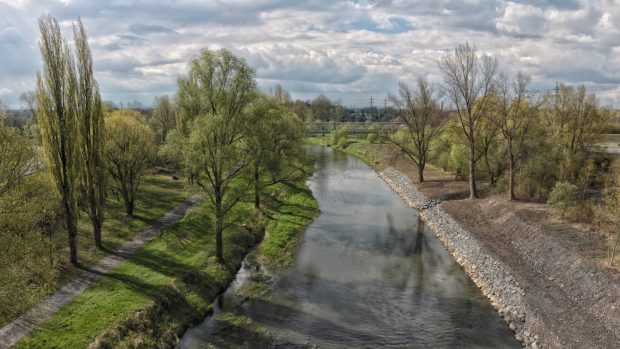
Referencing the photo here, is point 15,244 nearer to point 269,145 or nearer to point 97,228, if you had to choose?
point 97,228

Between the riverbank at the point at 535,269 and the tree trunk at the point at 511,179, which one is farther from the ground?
the tree trunk at the point at 511,179

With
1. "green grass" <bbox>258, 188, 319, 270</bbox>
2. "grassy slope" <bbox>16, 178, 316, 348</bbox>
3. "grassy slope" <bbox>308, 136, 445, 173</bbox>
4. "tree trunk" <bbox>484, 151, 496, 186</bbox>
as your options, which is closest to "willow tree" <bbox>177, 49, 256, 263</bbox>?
"grassy slope" <bbox>16, 178, 316, 348</bbox>

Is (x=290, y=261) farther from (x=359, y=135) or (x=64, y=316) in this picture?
(x=359, y=135)

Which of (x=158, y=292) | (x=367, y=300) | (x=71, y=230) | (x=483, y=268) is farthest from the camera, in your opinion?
(x=483, y=268)

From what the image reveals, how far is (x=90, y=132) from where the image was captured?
1077 inches

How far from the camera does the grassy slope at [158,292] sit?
19.7 metres

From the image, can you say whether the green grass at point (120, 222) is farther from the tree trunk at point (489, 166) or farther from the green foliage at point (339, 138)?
the green foliage at point (339, 138)

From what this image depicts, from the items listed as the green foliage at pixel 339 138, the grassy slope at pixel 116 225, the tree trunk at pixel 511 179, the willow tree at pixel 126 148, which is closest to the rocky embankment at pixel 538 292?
the tree trunk at pixel 511 179

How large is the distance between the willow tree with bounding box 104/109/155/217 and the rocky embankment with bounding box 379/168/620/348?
2794 centimetres

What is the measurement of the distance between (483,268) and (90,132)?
2790cm

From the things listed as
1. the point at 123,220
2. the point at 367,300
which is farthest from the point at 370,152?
the point at 367,300

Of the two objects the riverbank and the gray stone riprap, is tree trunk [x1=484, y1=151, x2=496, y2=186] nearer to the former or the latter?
the riverbank

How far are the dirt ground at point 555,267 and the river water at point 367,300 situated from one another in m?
2.73

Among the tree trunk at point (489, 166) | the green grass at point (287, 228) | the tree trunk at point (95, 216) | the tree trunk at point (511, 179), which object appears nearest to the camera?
the tree trunk at point (95, 216)
